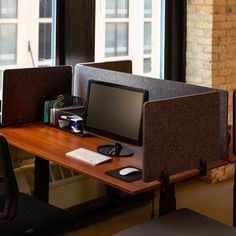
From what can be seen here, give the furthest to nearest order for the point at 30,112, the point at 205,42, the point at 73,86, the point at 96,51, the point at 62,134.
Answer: the point at 205,42 < the point at 96,51 < the point at 73,86 < the point at 30,112 < the point at 62,134

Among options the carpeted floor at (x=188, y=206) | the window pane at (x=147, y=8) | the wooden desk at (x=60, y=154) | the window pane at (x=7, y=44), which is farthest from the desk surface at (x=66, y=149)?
the window pane at (x=147, y=8)

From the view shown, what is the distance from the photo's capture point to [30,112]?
359cm

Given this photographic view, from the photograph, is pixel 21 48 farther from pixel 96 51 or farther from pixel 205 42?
pixel 205 42

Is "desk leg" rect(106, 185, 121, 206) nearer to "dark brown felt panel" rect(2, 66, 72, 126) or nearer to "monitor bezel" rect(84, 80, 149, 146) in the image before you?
"dark brown felt panel" rect(2, 66, 72, 126)

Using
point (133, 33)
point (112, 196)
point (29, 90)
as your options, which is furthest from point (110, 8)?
point (112, 196)

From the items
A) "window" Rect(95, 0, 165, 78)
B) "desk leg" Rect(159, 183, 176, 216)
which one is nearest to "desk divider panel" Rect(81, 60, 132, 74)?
"window" Rect(95, 0, 165, 78)

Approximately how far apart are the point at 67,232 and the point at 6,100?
0.99m

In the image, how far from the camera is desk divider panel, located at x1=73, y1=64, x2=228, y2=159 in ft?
9.68

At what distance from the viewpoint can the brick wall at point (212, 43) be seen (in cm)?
458

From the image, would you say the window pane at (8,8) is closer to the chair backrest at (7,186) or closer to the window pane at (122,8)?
the window pane at (122,8)

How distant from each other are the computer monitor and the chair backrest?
2.21 feet

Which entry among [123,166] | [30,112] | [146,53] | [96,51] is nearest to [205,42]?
[146,53]

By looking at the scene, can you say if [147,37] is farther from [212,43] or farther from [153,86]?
[153,86]

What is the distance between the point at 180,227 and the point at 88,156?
0.64 metres
